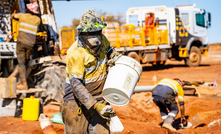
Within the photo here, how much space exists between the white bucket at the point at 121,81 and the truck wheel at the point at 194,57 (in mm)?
16128

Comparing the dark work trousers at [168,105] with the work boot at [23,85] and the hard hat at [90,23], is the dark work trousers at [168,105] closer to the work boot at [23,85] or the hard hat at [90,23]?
the hard hat at [90,23]

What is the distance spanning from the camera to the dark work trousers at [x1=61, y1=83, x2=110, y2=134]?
4016mm

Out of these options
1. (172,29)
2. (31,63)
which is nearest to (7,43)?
(31,63)

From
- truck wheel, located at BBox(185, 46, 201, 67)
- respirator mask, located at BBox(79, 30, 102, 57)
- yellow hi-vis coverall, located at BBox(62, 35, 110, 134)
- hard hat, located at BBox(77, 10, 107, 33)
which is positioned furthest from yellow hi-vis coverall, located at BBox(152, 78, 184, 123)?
truck wheel, located at BBox(185, 46, 201, 67)

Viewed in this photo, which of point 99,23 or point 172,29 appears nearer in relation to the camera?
point 99,23

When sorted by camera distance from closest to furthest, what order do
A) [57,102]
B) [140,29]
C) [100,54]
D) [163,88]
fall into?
1. [100,54]
2. [163,88]
3. [57,102]
4. [140,29]

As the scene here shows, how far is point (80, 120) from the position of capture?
4023 millimetres

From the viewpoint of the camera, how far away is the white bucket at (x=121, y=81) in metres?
3.71

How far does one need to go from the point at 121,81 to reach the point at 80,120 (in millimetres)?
750

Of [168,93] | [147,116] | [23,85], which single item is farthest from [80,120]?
[23,85]

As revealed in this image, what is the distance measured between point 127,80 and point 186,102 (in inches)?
224

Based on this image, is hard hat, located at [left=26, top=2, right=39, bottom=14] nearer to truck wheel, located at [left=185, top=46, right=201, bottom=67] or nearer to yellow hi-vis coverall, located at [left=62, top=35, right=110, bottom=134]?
yellow hi-vis coverall, located at [left=62, top=35, right=110, bottom=134]

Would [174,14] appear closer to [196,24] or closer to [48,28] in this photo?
[196,24]

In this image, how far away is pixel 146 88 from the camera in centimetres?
964
